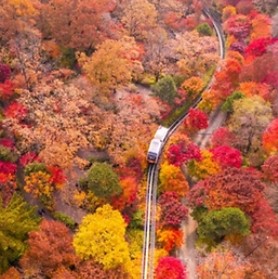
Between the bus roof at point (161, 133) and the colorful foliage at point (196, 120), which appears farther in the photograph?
the colorful foliage at point (196, 120)

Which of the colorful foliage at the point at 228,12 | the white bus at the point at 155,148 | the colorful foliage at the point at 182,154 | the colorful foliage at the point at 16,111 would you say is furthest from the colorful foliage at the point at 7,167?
the colorful foliage at the point at 228,12

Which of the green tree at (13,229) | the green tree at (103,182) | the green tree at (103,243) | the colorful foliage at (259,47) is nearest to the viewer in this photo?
the green tree at (13,229)

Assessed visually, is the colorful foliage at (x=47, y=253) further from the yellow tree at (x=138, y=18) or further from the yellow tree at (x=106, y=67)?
the yellow tree at (x=138, y=18)

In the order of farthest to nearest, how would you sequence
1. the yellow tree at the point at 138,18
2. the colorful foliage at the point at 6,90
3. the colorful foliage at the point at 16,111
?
the yellow tree at the point at 138,18 → the colorful foliage at the point at 6,90 → the colorful foliage at the point at 16,111

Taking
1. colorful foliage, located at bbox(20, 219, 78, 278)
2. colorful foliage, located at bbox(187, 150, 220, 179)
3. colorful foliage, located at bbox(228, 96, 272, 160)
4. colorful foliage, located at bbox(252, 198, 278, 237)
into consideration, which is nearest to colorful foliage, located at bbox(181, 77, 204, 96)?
colorful foliage, located at bbox(228, 96, 272, 160)

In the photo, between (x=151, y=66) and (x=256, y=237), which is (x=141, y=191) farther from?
(x=151, y=66)
